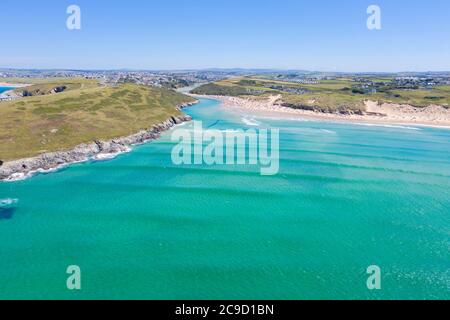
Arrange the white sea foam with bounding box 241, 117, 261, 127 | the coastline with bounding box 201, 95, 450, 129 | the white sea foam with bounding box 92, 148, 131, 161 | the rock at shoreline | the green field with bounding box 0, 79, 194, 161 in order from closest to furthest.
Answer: the rock at shoreline
the green field with bounding box 0, 79, 194, 161
the white sea foam with bounding box 92, 148, 131, 161
the white sea foam with bounding box 241, 117, 261, 127
the coastline with bounding box 201, 95, 450, 129

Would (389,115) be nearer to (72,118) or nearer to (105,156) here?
(105,156)

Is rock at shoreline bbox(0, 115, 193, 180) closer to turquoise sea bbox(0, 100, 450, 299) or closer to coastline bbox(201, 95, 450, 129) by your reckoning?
turquoise sea bbox(0, 100, 450, 299)

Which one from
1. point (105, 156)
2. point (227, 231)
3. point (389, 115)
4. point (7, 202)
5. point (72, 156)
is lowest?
point (227, 231)

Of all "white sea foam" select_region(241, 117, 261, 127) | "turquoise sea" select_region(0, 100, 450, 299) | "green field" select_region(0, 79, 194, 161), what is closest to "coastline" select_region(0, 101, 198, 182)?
"green field" select_region(0, 79, 194, 161)

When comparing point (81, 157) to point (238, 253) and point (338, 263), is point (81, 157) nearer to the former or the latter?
point (238, 253)

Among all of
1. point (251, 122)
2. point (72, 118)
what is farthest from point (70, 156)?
point (251, 122)
